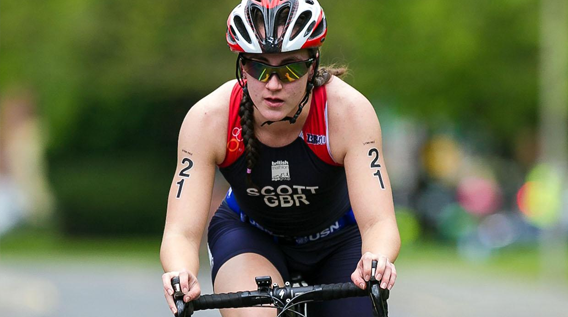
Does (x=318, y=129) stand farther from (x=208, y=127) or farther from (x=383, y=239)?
(x=383, y=239)

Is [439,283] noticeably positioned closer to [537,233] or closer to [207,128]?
[537,233]

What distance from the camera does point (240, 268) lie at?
5.84 meters

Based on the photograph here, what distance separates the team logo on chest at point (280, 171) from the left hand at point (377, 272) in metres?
1.00

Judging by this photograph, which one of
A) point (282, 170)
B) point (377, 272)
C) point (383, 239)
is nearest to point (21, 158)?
point (282, 170)

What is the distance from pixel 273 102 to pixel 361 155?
52 cm

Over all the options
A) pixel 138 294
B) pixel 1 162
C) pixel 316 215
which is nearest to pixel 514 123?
pixel 138 294

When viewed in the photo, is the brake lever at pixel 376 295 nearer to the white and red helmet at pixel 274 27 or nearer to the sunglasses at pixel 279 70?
the sunglasses at pixel 279 70

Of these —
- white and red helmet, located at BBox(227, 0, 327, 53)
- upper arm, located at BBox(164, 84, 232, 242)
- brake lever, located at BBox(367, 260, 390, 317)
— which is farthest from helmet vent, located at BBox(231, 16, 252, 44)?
brake lever, located at BBox(367, 260, 390, 317)

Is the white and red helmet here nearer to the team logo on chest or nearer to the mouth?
the mouth

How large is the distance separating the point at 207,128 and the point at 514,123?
31790mm

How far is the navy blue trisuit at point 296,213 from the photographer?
232 inches

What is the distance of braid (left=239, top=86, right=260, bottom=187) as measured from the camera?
5.79 metres

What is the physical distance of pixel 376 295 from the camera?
16.3ft

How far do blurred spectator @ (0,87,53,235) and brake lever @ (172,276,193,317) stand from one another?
38.9 m
